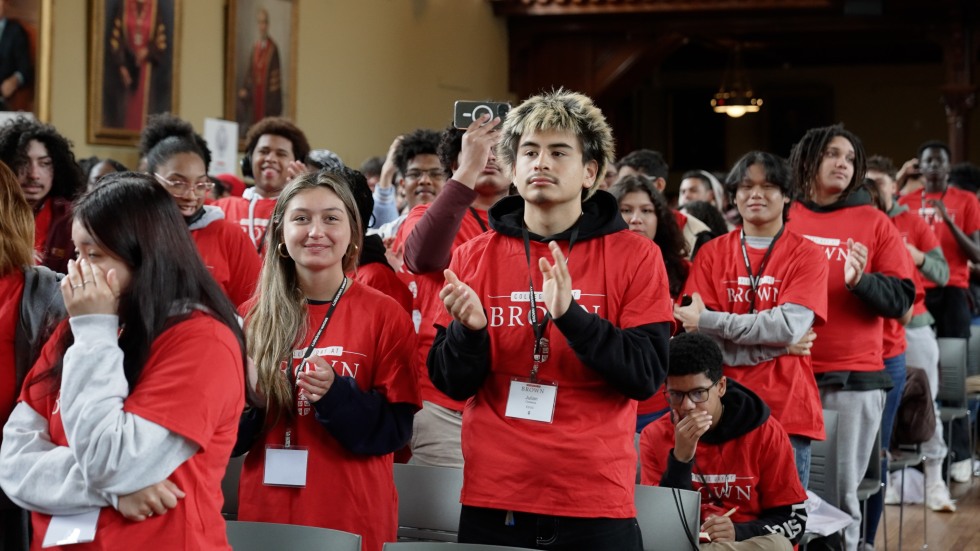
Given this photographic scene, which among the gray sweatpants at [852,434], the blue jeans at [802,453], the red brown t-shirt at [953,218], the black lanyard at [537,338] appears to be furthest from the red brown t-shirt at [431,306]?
the red brown t-shirt at [953,218]

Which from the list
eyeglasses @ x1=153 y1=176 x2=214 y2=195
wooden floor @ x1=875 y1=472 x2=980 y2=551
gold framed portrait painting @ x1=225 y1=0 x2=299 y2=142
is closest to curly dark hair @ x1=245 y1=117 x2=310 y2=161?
eyeglasses @ x1=153 y1=176 x2=214 y2=195

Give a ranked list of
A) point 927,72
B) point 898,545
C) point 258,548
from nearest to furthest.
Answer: point 258,548 < point 898,545 < point 927,72

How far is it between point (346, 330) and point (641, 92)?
1580cm

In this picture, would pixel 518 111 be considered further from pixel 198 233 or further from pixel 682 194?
pixel 682 194

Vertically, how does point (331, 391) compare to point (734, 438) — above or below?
above

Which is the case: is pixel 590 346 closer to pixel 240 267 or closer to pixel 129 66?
pixel 240 267

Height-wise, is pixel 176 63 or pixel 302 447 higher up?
pixel 176 63

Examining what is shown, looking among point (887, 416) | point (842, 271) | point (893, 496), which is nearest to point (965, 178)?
point (893, 496)

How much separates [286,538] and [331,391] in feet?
1.08

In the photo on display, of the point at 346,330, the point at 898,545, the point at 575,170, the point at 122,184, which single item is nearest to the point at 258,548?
the point at 346,330

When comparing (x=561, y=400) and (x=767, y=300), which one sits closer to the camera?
(x=561, y=400)

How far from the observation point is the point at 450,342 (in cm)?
245

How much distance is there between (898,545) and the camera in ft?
17.7

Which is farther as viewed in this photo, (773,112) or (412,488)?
(773,112)
